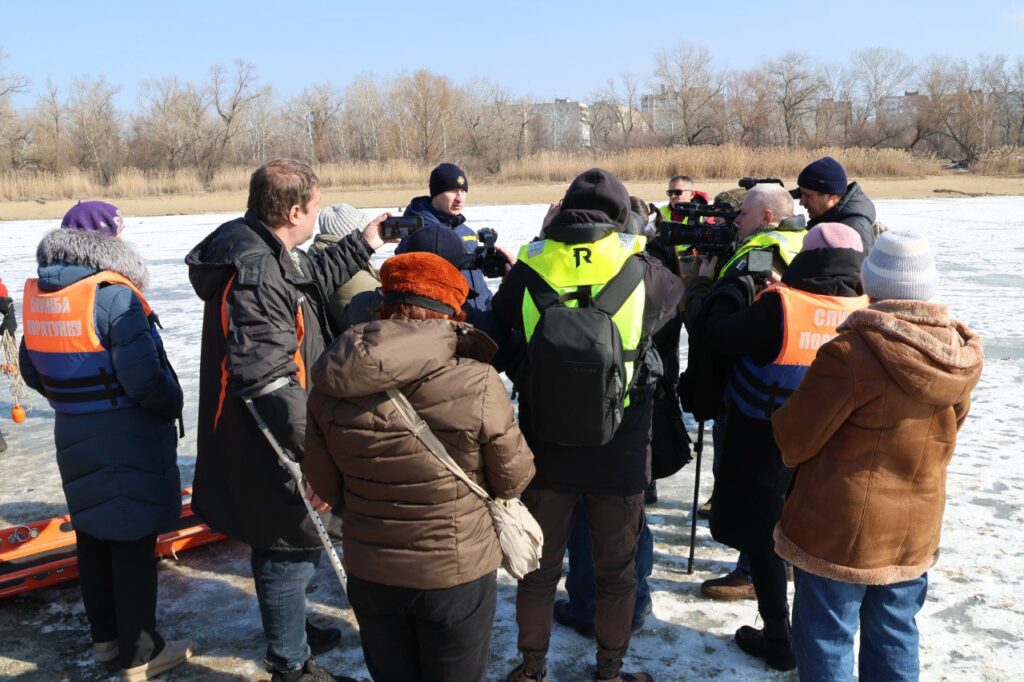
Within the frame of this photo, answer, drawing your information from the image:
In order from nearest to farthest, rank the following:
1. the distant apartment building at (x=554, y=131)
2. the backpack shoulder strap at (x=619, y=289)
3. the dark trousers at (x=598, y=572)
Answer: the backpack shoulder strap at (x=619, y=289), the dark trousers at (x=598, y=572), the distant apartment building at (x=554, y=131)

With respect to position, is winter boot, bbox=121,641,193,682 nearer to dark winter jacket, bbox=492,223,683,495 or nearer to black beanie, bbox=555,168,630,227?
dark winter jacket, bbox=492,223,683,495

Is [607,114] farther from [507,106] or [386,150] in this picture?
[386,150]

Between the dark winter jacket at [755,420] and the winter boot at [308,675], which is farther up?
the dark winter jacket at [755,420]

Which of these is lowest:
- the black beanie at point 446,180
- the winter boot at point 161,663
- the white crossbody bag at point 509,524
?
the winter boot at point 161,663

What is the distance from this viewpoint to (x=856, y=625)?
2.33m

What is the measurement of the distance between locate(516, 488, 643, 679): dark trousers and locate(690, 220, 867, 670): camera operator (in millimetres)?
461

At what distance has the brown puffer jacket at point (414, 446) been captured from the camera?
1914mm

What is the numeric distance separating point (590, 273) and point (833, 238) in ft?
2.99

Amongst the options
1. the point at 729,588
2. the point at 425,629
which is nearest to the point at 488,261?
the point at 425,629

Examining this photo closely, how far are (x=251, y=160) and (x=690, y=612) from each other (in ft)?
160

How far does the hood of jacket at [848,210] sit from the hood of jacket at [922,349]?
2.25 m

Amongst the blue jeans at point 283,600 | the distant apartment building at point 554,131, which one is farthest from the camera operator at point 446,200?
the distant apartment building at point 554,131

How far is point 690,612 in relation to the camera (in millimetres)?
3320

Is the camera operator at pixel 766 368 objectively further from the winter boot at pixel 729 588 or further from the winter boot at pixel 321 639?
the winter boot at pixel 321 639
